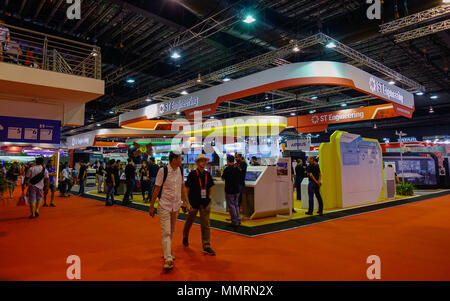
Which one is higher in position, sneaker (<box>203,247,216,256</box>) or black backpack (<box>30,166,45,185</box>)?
black backpack (<box>30,166,45,185</box>)

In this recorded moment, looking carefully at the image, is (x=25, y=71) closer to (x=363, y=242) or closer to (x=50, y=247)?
(x=50, y=247)

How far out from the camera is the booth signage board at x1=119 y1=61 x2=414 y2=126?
640 centimetres

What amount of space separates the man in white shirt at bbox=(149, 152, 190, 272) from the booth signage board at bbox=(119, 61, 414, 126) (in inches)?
160

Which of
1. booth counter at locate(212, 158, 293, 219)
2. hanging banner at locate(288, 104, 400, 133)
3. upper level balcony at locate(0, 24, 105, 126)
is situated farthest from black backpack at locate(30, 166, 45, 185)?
hanging banner at locate(288, 104, 400, 133)

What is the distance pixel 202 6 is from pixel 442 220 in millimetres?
7627

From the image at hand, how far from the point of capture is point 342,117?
11.2 meters

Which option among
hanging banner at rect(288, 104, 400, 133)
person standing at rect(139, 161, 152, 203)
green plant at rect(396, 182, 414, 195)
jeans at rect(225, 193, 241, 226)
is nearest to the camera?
jeans at rect(225, 193, 241, 226)

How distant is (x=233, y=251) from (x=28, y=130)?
5940mm

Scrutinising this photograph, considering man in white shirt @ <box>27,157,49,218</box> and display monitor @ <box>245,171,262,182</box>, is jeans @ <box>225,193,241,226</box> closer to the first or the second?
display monitor @ <box>245,171,262,182</box>

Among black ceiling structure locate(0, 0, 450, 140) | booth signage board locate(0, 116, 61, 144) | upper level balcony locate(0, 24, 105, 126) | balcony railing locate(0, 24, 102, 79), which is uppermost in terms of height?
black ceiling structure locate(0, 0, 450, 140)

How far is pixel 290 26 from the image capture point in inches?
326

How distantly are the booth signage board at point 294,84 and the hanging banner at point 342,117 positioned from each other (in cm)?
78

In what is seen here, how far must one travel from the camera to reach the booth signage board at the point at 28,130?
637cm

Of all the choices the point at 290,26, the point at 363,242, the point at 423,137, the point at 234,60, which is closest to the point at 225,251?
the point at 363,242
